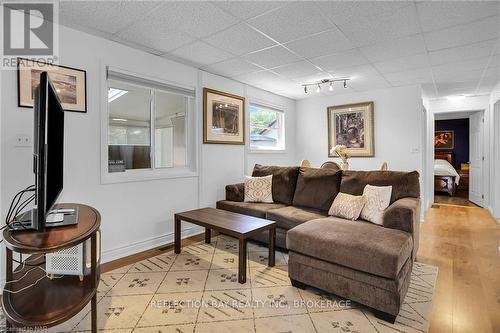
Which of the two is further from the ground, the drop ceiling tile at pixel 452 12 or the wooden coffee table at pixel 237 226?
the drop ceiling tile at pixel 452 12

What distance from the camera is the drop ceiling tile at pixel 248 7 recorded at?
6.76ft

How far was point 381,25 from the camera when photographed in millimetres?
2400

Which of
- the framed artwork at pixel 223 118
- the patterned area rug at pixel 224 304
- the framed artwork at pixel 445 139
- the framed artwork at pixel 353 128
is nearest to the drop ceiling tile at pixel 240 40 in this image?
the framed artwork at pixel 223 118

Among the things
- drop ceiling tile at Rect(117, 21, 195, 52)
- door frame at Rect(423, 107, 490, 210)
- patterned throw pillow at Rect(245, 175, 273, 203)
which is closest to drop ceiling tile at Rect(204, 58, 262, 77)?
drop ceiling tile at Rect(117, 21, 195, 52)

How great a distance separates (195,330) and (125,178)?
181 centimetres

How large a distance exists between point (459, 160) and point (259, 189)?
26.1 feet

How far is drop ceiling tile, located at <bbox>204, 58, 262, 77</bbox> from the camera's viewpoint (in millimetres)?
3412

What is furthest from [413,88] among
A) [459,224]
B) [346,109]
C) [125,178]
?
[125,178]

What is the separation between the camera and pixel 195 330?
5.65 feet

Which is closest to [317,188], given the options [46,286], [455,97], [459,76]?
[46,286]

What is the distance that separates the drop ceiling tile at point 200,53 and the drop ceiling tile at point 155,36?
0.35ft

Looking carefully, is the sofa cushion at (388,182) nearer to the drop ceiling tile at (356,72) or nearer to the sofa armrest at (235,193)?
the sofa armrest at (235,193)

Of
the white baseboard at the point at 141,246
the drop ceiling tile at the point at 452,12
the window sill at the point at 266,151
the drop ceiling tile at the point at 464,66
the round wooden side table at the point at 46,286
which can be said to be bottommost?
the white baseboard at the point at 141,246

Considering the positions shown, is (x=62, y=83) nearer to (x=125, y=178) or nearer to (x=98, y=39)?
(x=98, y=39)
